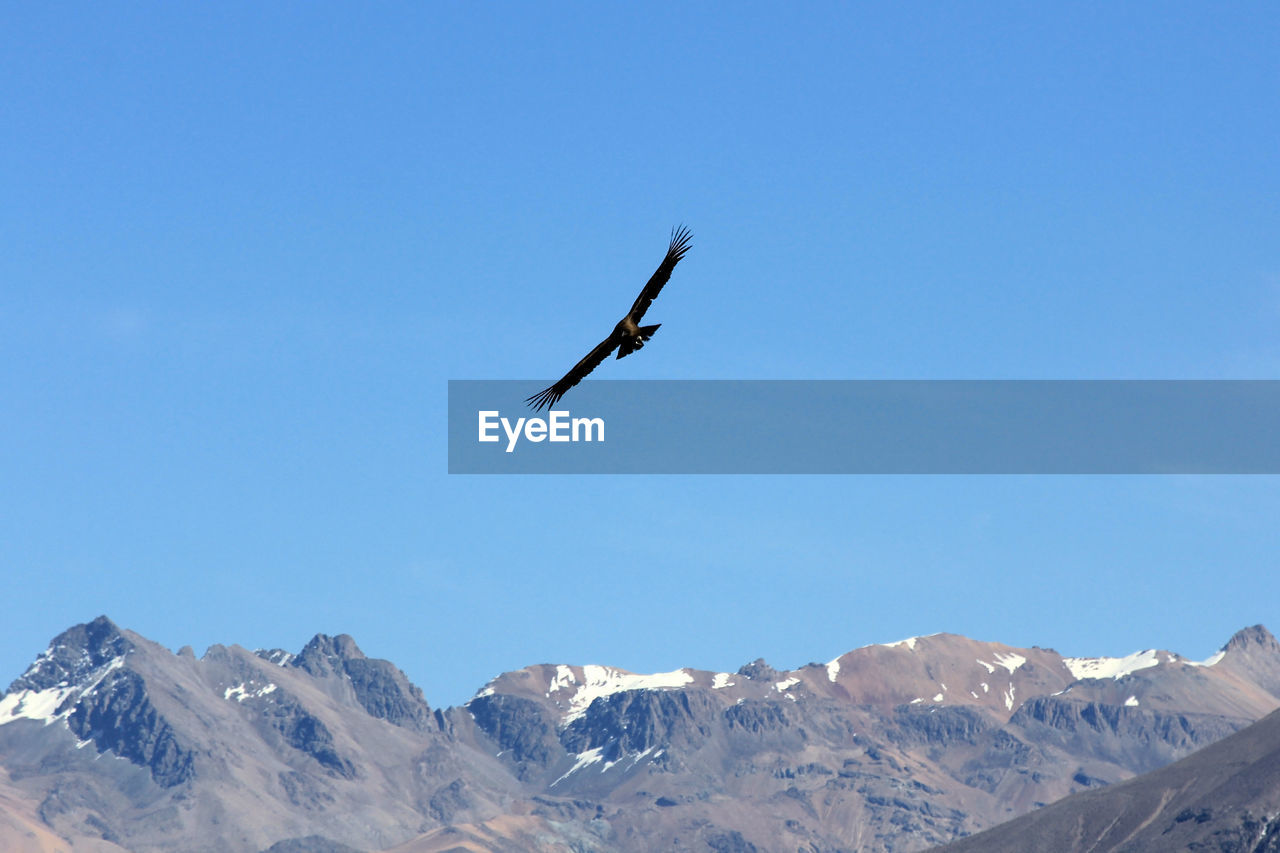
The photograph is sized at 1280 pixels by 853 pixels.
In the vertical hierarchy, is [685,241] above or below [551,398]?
above
